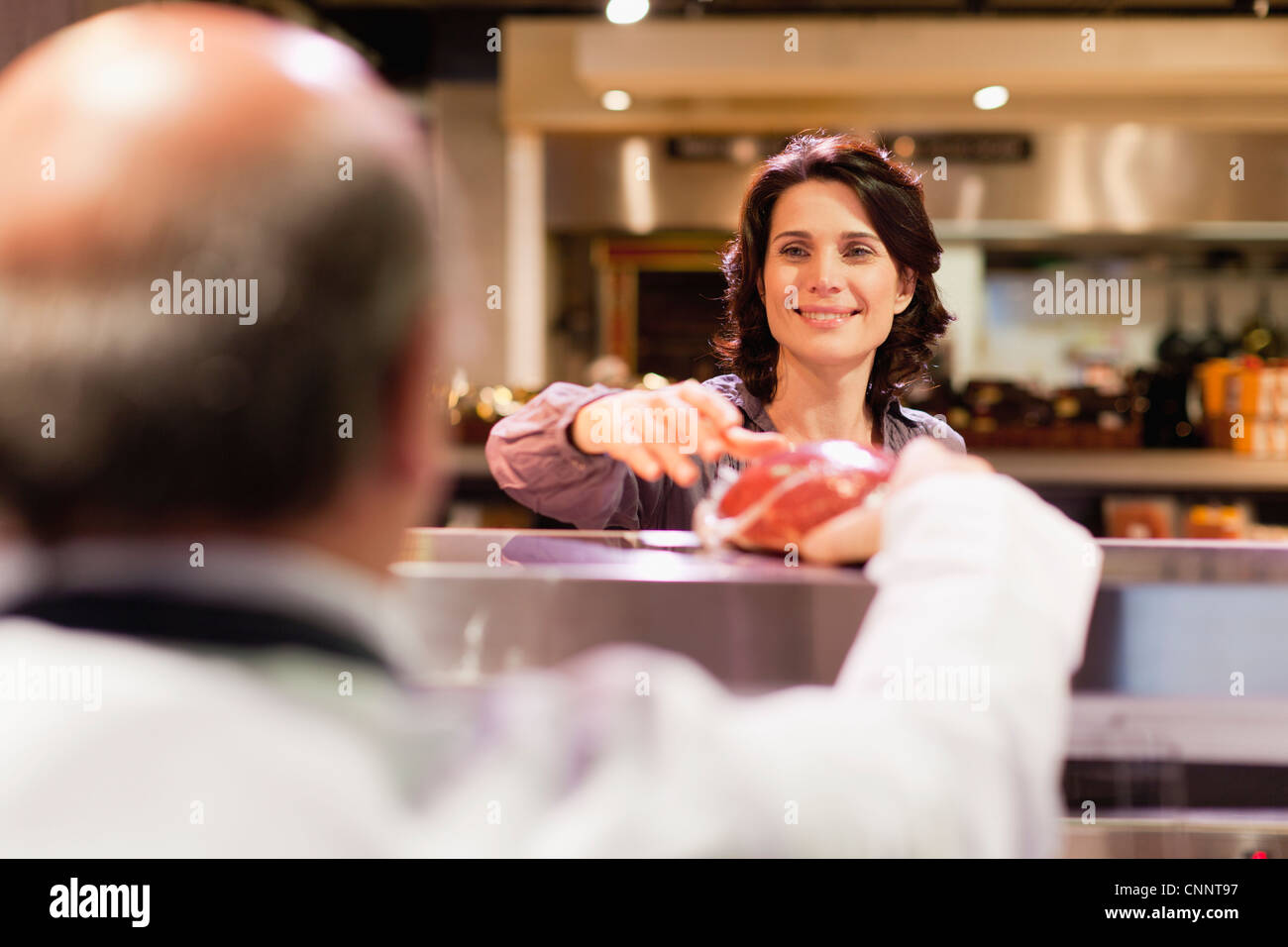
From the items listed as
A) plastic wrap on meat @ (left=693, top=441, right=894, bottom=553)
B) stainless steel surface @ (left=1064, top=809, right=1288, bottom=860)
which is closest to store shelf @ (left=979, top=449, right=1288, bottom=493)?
stainless steel surface @ (left=1064, top=809, right=1288, bottom=860)

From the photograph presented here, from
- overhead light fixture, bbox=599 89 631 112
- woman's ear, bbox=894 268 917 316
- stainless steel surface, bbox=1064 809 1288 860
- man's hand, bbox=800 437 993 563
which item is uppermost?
overhead light fixture, bbox=599 89 631 112

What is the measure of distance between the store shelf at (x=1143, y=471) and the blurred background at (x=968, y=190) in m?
0.02

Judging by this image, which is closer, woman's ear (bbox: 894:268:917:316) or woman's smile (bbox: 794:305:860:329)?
woman's smile (bbox: 794:305:860:329)

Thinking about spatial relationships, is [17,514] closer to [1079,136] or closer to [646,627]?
[646,627]

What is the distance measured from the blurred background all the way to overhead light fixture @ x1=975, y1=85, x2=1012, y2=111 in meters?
0.01

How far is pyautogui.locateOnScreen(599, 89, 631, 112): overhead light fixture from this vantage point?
4.93 meters

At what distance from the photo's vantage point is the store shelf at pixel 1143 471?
3.81 m

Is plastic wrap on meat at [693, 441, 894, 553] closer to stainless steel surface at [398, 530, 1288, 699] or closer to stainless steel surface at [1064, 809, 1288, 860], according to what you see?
stainless steel surface at [398, 530, 1288, 699]

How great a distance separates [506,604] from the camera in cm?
96

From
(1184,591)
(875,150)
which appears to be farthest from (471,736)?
(875,150)

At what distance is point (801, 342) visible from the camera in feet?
5.77

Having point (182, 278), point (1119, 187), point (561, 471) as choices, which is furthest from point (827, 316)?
point (1119, 187)

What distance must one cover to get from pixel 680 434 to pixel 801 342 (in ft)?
2.29

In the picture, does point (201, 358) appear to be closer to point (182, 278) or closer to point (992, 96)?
point (182, 278)
